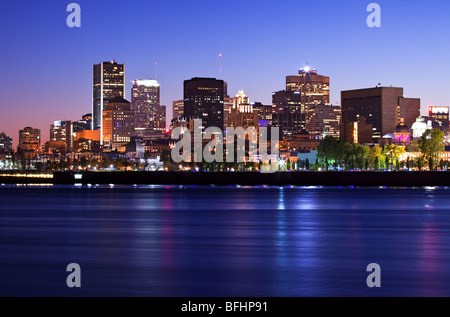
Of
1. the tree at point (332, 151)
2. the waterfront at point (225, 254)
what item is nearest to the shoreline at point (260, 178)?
the tree at point (332, 151)

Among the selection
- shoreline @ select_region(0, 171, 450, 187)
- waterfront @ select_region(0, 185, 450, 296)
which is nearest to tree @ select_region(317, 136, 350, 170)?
shoreline @ select_region(0, 171, 450, 187)

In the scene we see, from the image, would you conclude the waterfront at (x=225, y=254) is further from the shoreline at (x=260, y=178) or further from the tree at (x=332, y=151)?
the tree at (x=332, y=151)

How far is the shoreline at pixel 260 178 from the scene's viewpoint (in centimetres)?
14162

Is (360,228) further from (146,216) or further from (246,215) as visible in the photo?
(146,216)

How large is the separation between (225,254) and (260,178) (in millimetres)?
126949

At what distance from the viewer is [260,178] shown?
15638 centimetres

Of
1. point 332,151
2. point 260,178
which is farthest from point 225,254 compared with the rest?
point 332,151

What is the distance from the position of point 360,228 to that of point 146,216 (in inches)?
673

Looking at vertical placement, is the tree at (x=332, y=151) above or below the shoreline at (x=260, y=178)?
above

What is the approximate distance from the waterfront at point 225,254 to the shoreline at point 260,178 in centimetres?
9254

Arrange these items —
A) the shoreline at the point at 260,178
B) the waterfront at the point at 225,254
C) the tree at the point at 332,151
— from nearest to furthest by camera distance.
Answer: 1. the waterfront at the point at 225,254
2. the shoreline at the point at 260,178
3. the tree at the point at 332,151

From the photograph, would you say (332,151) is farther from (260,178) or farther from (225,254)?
(225,254)

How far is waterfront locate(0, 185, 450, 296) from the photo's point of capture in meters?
21.3

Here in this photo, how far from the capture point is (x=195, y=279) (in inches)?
896
